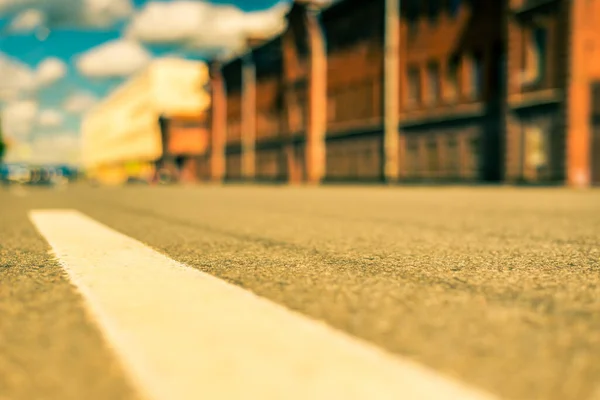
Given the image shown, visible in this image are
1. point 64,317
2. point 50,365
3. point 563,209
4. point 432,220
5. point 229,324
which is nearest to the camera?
point 50,365

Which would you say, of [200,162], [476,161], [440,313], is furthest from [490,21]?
[200,162]

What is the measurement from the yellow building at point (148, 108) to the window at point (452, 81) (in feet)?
142

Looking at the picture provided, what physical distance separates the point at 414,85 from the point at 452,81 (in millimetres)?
2658

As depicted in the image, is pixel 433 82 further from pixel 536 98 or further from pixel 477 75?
pixel 536 98

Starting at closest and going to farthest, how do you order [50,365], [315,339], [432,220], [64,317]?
[50,365] → [315,339] → [64,317] → [432,220]

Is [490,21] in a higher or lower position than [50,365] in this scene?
higher

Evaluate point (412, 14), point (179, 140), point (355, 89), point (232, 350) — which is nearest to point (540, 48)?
point (412, 14)

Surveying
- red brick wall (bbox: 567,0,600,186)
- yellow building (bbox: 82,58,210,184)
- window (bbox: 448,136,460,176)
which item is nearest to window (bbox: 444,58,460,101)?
window (bbox: 448,136,460,176)

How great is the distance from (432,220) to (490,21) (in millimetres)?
20300

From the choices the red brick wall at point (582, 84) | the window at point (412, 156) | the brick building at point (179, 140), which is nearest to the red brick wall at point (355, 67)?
the window at point (412, 156)

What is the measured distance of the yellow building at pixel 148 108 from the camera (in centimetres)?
8369

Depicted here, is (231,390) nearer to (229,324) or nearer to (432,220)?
(229,324)

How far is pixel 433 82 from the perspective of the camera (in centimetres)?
3159

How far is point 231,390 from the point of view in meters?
2.14
